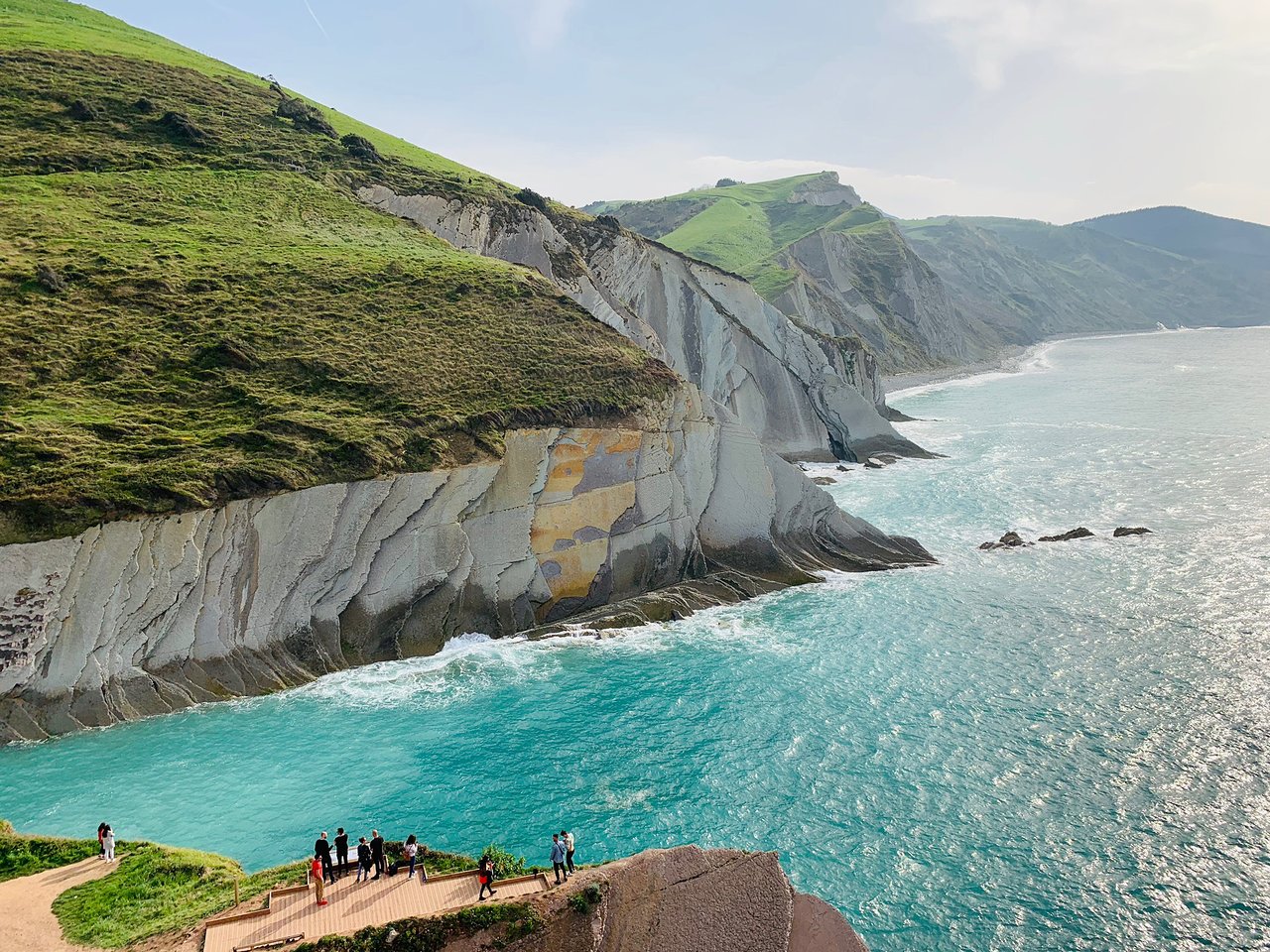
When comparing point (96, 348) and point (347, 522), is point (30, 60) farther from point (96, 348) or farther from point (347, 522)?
point (347, 522)

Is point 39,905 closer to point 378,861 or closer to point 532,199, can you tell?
point 378,861

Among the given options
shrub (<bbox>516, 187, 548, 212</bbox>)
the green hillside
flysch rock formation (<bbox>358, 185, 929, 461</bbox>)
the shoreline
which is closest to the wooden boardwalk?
flysch rock formation (<bbox>358, 185, 929, 461</bbox>)

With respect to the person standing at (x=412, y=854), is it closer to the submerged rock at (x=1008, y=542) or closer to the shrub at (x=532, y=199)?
the submerged rock at (x=1008, y=542)

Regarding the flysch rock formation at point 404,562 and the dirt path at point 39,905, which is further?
the flysch rock formation at point 404,562

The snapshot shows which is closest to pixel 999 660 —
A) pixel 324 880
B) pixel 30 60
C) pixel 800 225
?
pixel 324 880

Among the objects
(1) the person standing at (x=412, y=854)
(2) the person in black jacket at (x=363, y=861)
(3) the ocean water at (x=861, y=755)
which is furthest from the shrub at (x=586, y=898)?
(3) the ocean water at (x=861, y=755)
